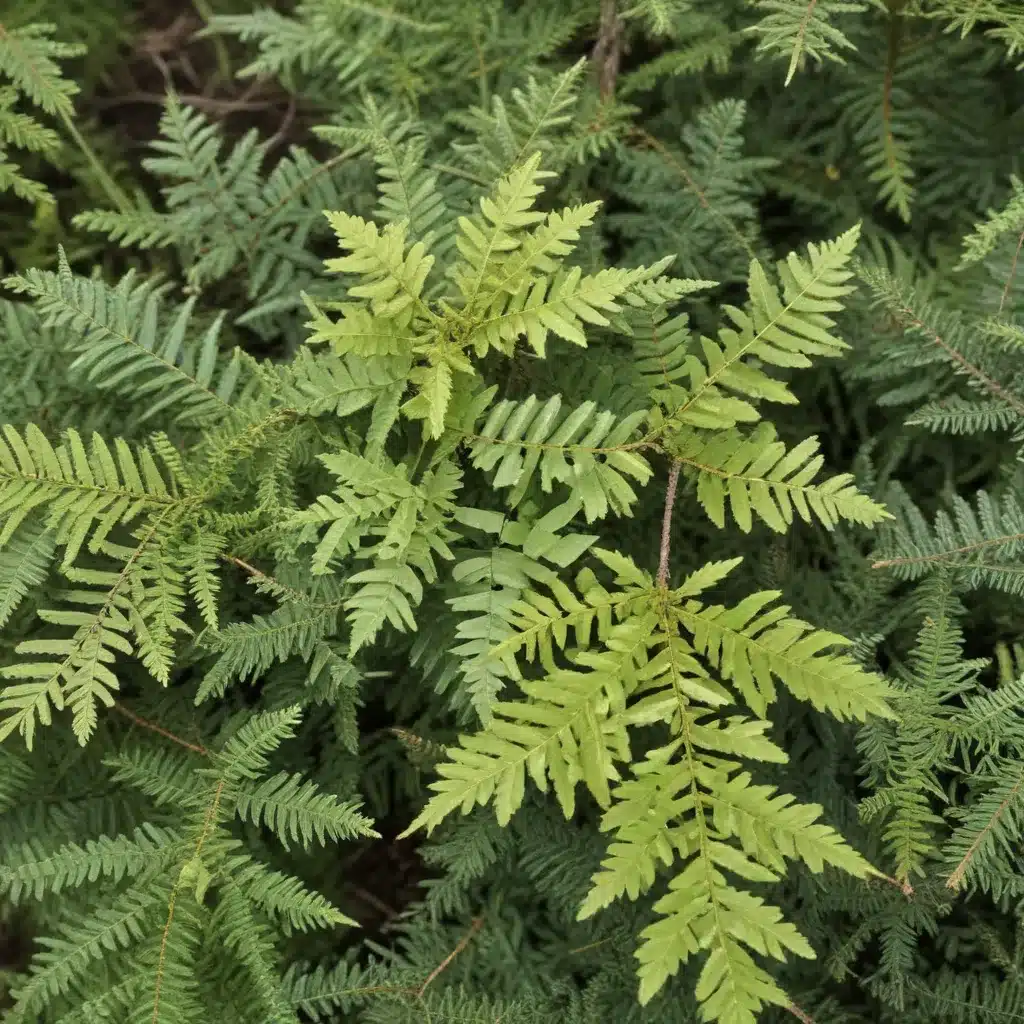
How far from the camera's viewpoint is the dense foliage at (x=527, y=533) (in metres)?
1.30

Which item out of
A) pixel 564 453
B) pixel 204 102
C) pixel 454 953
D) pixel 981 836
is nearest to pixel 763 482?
pixel 564 453

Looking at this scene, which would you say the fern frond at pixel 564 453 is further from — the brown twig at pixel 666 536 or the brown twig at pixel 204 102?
the brown twig at pixel 204 102

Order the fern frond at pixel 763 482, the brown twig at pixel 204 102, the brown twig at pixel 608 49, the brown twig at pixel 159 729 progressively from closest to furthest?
the fern frond at pixel 763 482, the brown twig at pixel 159 729, the brown twig at pixel 608 49, the brown twig at pixel 204 102

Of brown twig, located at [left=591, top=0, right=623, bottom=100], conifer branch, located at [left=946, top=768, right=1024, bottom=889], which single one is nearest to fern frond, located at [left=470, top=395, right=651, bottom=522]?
conifer branch, located at [left=946, top=768, right=1024, bottom=889]

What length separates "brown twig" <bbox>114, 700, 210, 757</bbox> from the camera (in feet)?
5.26

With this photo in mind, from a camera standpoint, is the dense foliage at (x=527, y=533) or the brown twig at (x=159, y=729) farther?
the brown twig at (x=159, y=729)

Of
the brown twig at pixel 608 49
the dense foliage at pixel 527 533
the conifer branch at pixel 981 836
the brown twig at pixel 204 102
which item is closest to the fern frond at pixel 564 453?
the dense foliage at pixel 527 533

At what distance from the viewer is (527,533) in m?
1.39

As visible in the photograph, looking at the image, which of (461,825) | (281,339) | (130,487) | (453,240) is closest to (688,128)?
(453,240)

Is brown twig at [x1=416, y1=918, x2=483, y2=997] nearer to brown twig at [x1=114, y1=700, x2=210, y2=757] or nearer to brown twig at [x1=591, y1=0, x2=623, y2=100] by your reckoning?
brown twig at [x1=114, y1=700, x2=210, y2=757]

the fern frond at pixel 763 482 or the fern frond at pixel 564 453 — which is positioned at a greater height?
the fern frond at pixel 564 453

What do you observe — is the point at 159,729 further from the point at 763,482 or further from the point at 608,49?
the point at 608,49

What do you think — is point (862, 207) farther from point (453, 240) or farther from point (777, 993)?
point (777, 993)

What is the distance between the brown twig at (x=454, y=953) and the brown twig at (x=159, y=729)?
551 mm
